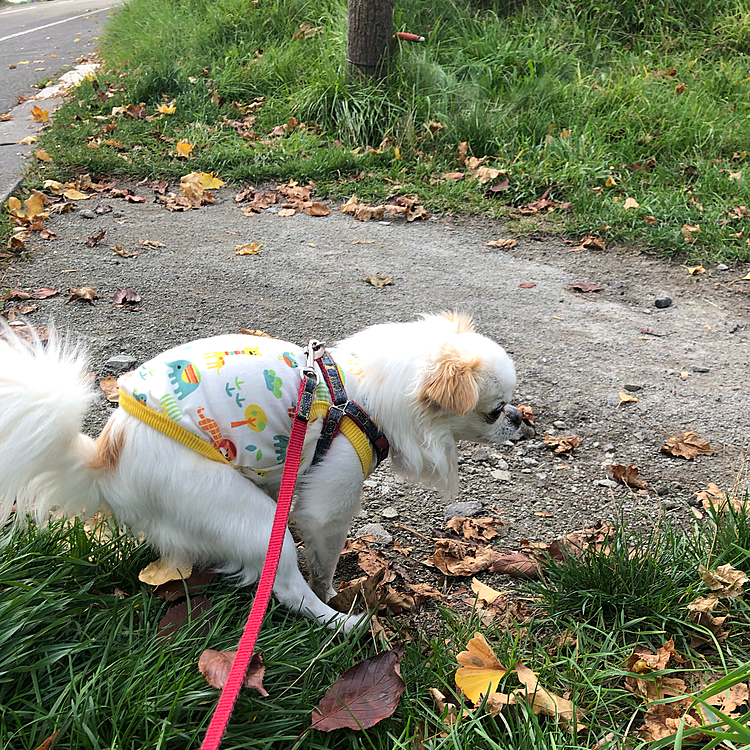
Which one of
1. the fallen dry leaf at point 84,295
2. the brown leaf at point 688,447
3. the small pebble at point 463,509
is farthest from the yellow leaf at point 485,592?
the fallen dry leaf at point 84,295

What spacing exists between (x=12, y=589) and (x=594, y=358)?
10.8 ft

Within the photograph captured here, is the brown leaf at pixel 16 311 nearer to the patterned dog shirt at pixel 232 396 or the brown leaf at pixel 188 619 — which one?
the patterned dog shirt at pixel 232 396

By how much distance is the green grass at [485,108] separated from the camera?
6.20 m

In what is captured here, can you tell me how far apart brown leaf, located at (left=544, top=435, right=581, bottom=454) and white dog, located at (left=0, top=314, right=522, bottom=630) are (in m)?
1.04

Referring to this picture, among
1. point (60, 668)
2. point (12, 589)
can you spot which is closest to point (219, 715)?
point (60, 668)

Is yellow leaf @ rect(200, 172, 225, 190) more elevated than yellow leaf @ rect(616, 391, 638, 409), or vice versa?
yellow leaf @ rect(200, 172, 225, 190)

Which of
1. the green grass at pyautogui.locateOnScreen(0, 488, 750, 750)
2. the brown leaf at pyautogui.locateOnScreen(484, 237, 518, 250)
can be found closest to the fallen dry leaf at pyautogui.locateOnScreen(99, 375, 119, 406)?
the green grass at pyautogui.locateOnScreen(0, 488, 750, 750)

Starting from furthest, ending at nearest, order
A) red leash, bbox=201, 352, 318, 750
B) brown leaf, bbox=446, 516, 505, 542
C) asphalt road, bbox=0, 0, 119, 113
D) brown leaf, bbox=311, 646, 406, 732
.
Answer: asphalt road, bbox=0, 0, 119, 113 < brown leaf, bbox=446, 516, 505, 542 < brown leaf, bbox=311, 646, 406, 732 < red leash, bbox=201, 352, 318, 750

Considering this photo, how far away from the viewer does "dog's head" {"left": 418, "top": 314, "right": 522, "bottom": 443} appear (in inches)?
87.3

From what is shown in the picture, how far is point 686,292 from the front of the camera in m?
4.98

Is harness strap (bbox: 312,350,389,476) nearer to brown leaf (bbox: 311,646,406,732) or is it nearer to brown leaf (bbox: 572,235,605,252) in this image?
brown leaf (bbox: 311,646,406,732)

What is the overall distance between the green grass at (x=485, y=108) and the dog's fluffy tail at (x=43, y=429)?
A: 467 cm

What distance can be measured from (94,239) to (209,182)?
160cm

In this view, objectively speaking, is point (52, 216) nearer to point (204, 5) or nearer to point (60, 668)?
point (60, 668)
